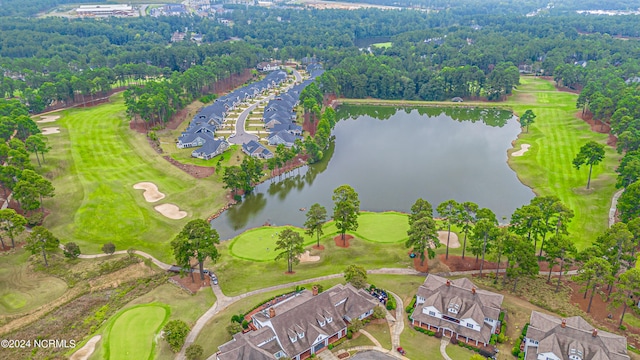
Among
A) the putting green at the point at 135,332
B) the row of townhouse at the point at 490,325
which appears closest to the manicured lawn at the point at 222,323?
the putting green at the point at 135,332

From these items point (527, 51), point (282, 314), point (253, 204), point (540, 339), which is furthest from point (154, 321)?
point (527, 51)

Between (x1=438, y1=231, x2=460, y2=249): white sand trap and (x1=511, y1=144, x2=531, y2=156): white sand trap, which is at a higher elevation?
(x1=511, y1=144, x2=531, y2=156): white sand trap

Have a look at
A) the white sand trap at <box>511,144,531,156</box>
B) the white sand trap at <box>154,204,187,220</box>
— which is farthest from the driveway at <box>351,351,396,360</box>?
the white sand trap at <box>511,144,531,156</box>

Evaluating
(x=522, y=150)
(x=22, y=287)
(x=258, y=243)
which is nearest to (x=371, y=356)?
(x=258, y=243)

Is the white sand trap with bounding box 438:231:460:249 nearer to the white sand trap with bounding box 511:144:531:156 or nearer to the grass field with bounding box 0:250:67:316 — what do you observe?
the white sand trap with bounding box 511:144:531:156

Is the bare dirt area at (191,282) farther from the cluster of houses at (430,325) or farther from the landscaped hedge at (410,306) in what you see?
the landscaped hedge at (410,306)
